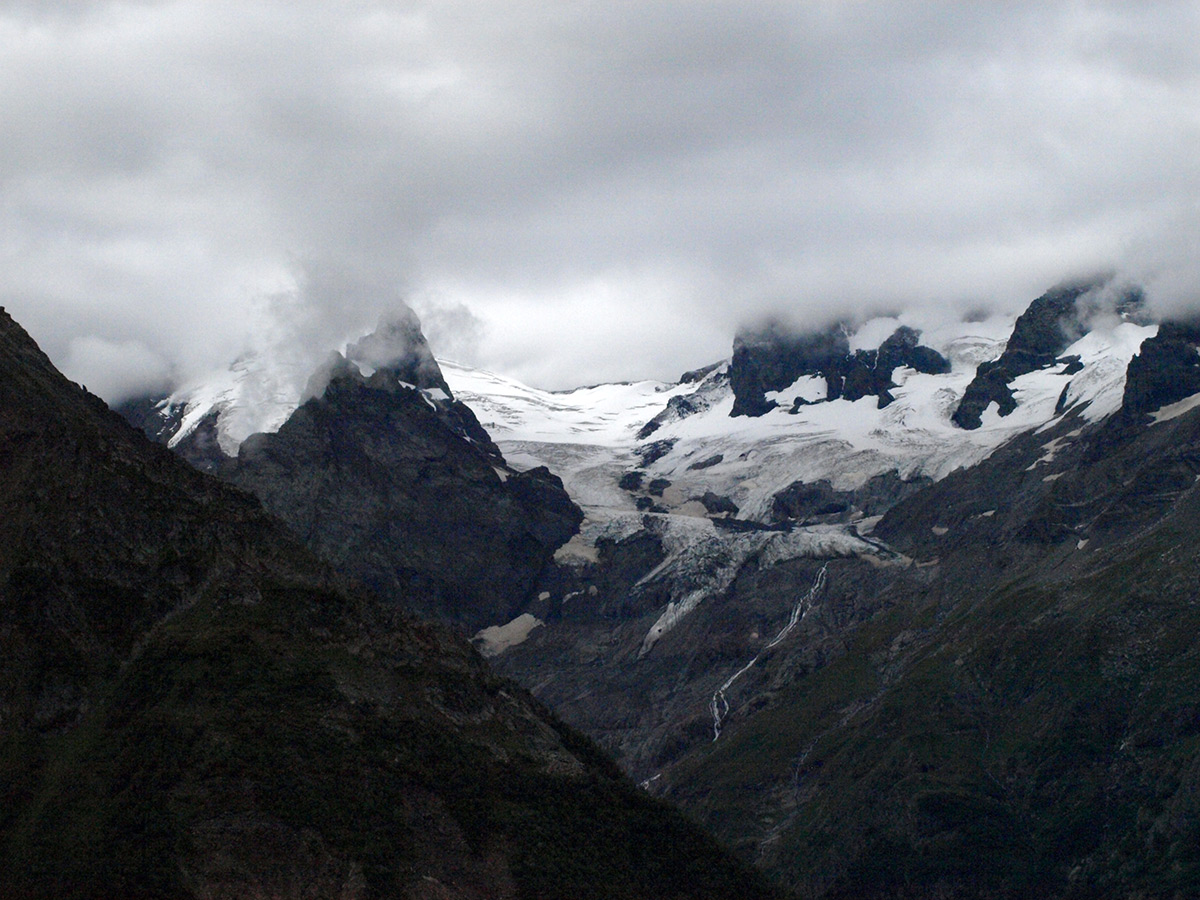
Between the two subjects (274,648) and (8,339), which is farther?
(8,339)

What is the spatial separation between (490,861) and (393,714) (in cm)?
1931

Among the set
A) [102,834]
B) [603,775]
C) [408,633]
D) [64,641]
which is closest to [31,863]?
[102,834]

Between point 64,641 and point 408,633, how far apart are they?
35551 millimetres

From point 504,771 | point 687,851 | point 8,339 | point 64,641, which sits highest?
point 8,339

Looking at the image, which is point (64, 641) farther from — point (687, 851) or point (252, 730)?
point (687, 851)

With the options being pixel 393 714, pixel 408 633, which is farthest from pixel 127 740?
pixel 408 633

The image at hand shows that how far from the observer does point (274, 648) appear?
170 metres

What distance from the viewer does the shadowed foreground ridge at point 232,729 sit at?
146 m

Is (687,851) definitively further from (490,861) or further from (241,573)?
(241,573)

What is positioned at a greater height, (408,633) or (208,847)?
(408,633)

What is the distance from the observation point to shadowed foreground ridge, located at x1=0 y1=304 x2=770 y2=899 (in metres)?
146

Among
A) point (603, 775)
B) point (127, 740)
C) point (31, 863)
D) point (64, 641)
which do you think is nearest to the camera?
point (31, 863)

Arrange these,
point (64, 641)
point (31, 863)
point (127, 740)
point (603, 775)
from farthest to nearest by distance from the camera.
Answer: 1. point (603, 775)
2. point (64, 641)
3. point (127, 740)
4. point (31, 863)

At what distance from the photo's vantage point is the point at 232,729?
15800 centimetres
